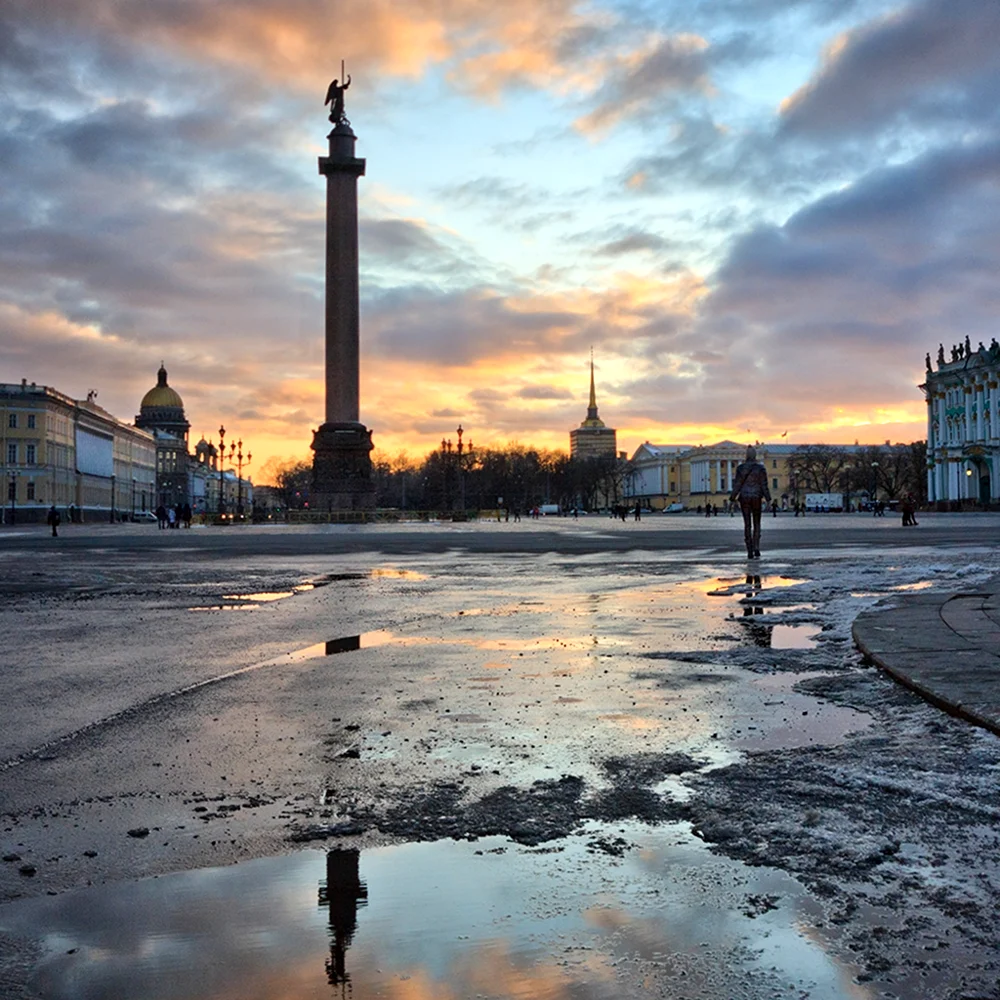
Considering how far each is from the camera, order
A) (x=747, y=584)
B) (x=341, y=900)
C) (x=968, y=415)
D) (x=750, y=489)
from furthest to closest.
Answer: (x=968, y=415)
(x=750, y=489)
(x=747, y=584)
(x=341, y=900)

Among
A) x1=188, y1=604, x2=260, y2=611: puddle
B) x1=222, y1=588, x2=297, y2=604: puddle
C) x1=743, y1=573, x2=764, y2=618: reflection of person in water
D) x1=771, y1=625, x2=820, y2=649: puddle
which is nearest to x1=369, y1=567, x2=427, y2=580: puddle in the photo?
x1=222, y1=588, x2=297, y2=604: puddle

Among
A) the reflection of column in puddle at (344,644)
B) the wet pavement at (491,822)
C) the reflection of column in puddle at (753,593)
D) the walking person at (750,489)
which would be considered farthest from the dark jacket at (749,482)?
the reflection of column in puddle at (344,644)

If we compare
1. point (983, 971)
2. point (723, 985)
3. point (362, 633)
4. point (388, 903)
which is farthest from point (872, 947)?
point (362, 633)

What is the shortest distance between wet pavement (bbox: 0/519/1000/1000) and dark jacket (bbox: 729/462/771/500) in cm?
1198

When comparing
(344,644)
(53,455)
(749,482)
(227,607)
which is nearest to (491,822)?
(344,644)

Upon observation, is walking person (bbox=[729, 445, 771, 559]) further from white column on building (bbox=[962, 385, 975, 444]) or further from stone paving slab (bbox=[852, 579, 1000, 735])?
white column on building (bbox=[962, 385, 975, 444])

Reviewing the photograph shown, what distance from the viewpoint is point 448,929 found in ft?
10.4

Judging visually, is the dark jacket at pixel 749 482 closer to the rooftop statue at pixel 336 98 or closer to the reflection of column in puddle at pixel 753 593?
the reflection of column in puddle at pixel 753 593

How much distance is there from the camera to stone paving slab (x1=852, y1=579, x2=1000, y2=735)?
21.2ft

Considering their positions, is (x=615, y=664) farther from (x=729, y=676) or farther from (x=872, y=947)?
(x=872, y=947)

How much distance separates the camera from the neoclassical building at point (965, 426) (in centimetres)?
10956

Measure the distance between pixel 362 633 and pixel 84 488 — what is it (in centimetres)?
14429

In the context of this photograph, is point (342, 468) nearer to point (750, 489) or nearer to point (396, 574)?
point (750, 489)

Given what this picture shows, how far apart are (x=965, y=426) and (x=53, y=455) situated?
3915 inches
